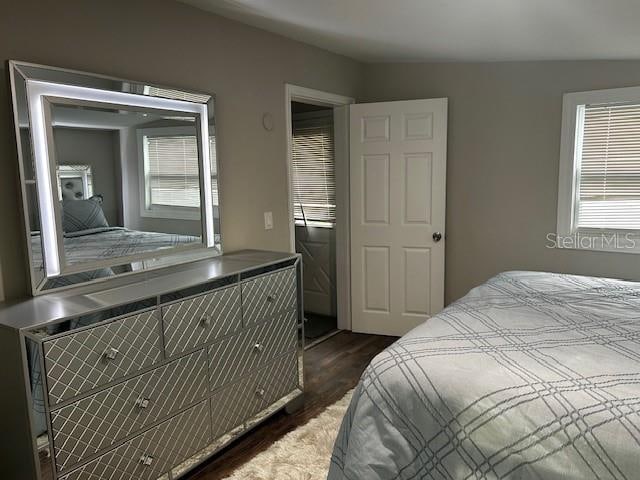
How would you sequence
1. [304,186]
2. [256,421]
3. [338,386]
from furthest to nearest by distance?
1. [304,186]
2. [338,386]
3. [256,421]

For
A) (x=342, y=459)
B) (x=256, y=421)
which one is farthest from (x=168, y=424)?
(x=342, y=459)

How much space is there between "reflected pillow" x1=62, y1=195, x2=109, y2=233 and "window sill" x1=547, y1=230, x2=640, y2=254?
10.2 ft

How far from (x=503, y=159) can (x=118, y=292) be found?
117 inches

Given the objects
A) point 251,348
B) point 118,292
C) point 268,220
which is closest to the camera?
point 118,292

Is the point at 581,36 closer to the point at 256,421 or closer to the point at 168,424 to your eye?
the point at 256,421

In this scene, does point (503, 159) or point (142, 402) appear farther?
point (503, 159)

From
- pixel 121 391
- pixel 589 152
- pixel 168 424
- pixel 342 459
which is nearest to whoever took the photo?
pixel 342 459

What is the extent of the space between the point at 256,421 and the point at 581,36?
9.40ft

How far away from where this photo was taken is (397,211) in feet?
13.3

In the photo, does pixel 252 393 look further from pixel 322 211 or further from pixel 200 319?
pixel 322 211

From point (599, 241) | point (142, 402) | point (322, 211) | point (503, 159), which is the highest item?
point (503, 159)

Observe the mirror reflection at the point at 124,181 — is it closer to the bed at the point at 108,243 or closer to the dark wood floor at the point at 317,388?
the bed at the point at 108,243

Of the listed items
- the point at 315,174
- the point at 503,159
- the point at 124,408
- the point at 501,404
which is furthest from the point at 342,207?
the point at 501,404

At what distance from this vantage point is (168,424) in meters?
2.14
